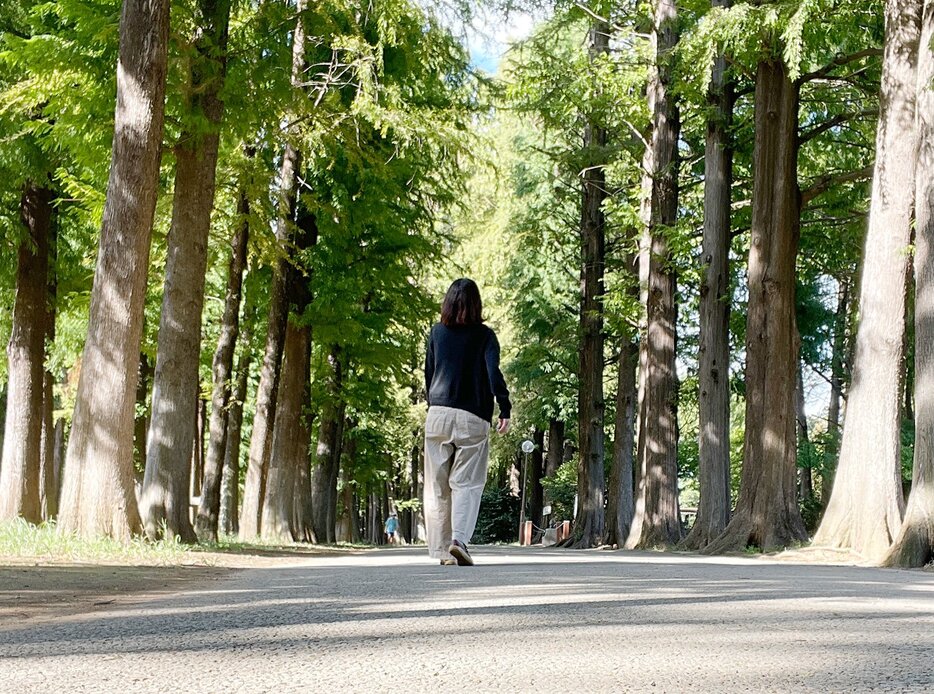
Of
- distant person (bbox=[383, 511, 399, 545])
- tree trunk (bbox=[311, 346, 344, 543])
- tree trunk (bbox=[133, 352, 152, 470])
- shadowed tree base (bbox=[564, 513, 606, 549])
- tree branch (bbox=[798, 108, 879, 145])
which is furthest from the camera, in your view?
distant person (bbox=[383, 511, 399, 545])

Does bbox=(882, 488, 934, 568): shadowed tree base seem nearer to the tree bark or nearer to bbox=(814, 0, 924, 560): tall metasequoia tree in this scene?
bbox=(814, 0, 924, 560): tall metasequoia tree

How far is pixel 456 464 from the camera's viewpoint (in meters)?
9.97

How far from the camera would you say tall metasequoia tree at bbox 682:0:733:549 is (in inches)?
770

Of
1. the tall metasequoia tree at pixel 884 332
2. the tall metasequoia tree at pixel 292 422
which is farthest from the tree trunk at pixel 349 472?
the tall metasequoia tree at pixel 884 332

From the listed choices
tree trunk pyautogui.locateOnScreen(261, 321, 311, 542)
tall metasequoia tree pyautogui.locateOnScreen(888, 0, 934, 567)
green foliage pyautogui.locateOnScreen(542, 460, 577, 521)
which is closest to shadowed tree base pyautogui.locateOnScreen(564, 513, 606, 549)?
tree trunk pyautogui.locateOnScreen(261, 321, 311, 542)

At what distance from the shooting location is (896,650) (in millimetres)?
4457

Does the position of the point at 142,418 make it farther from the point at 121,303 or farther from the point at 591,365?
the point at 121,303

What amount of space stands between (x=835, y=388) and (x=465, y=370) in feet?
100

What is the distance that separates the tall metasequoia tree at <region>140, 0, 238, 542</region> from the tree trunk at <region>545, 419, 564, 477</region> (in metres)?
30.5

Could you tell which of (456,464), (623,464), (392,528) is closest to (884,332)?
(456,464)

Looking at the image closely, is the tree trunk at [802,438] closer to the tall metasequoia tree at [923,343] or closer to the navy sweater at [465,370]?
the tall metasequoia tree at [923,343]

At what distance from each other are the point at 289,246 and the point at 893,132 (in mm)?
11006

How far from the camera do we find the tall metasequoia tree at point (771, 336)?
17000 millimetres

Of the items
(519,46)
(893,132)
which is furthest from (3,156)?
(893,132)
